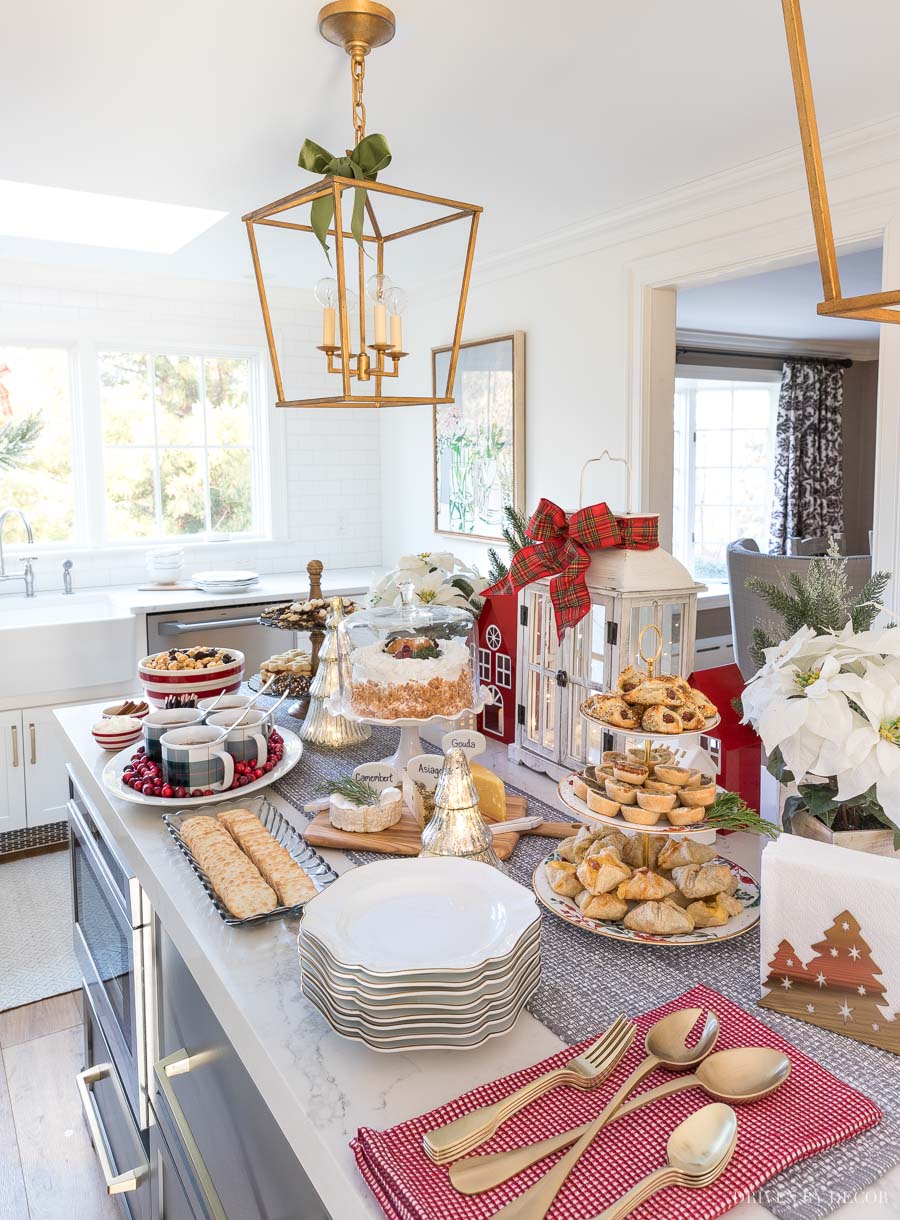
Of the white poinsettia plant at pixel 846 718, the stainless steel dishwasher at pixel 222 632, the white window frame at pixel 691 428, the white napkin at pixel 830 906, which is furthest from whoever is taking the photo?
the white window frame at pixel 691 428

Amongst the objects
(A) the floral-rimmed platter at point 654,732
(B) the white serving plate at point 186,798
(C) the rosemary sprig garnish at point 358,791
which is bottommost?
(B) the white serving plate at point 186,798

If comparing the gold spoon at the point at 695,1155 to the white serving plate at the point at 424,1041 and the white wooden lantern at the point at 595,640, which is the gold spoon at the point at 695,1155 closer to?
the white serving plate at the point at 424,1041

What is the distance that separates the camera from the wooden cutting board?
1.36 meters

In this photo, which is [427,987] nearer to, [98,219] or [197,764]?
[197,764]

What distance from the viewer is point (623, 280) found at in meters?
3.55

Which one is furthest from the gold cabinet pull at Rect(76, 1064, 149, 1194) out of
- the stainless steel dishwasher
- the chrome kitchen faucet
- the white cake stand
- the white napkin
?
the chrome kitchen faucet

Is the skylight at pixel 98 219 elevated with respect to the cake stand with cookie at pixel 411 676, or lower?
elevated

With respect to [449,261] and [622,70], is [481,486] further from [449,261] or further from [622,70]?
[622,70]

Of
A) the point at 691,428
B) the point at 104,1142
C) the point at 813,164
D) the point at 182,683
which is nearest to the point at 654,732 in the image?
the point at 813,164

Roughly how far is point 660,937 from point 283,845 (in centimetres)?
56

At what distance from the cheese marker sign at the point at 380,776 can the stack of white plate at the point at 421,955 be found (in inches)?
15.6

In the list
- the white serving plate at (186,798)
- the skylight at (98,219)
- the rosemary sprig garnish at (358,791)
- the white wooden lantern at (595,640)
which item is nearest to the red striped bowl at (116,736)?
the white serving plate at (186,798)

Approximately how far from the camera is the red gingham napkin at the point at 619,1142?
2.21 ft

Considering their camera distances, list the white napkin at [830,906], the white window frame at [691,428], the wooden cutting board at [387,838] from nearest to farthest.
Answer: the white napkin at [830,906]
the wooden cutting board at [387,838]
the white window frame at [691,428]
